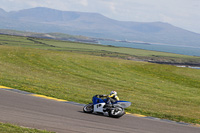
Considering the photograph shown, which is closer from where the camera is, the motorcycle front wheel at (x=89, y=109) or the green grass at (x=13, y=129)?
the green grass at (x=13, y=129)

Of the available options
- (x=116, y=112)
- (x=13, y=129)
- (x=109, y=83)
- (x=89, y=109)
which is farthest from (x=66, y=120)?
(x=109, y=83)

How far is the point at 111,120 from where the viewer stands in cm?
1532

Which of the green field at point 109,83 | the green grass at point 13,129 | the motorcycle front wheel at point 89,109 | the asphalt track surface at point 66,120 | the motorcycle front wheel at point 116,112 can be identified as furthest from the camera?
the green field at point 109,83

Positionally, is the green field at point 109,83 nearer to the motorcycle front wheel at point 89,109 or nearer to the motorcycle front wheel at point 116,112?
the motorcycle front wheel at point 116,112

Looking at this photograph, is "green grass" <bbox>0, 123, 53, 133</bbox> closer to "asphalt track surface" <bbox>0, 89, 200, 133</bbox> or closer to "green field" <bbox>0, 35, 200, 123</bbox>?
"asphalt track surface" <bbox>0, 89, 200, 133</bbox>

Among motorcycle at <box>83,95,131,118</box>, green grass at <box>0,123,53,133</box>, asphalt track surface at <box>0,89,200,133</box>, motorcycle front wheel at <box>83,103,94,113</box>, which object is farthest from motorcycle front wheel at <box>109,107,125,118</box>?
green grass at <box>0,123,53,133</box>

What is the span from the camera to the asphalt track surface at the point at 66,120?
12508 mm

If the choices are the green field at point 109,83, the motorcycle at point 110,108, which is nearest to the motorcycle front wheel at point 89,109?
the motorcycle at point 110,108

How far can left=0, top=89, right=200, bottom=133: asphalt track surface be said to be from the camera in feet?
41.0

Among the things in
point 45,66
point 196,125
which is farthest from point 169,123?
point 45,66

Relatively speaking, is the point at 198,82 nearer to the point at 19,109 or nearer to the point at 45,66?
the point at 45,66

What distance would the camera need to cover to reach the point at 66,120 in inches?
540

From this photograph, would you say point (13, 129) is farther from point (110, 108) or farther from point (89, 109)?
point (110, 108)

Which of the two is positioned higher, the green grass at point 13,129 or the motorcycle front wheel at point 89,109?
the green grass at point 13,129
